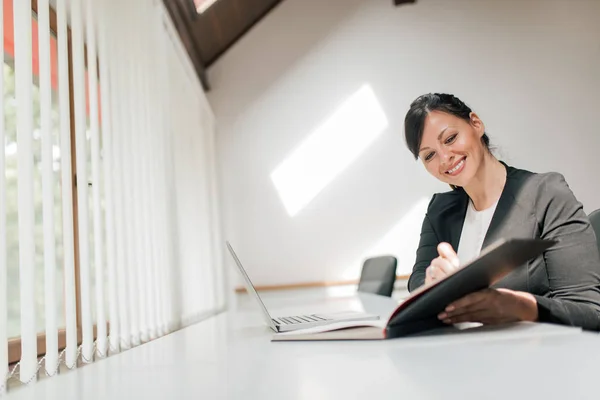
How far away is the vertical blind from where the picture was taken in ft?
4.11

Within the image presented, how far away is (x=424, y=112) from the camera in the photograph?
804 mm

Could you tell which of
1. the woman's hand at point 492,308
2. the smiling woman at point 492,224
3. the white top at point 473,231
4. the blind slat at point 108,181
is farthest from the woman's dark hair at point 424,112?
the blind slat at point 108,181

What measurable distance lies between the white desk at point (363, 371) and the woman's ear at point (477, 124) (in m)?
0.27

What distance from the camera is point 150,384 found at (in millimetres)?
644

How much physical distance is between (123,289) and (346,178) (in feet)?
2.81

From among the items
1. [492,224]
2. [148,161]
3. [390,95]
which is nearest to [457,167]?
[492,224]

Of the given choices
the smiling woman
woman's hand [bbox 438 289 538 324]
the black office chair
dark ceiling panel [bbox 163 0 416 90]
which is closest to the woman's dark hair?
the smiling woman

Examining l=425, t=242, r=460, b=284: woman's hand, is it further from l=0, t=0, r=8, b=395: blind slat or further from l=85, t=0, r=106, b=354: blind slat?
l=85, t=0, r=106, b=354: blind slat

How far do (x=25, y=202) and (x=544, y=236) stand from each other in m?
0.97

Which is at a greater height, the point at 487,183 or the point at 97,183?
the point at 97,183

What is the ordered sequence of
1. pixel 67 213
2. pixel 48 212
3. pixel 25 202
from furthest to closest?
pixel 67 213 < pixel 48 212 < pixel 25 202

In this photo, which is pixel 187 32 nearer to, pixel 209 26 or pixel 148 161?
pixel 209 26

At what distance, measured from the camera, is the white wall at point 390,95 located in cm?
88

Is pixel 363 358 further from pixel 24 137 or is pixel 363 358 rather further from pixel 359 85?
pixel 359 85
